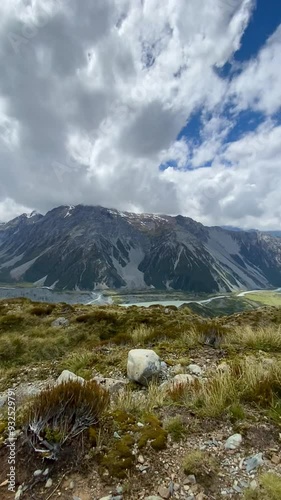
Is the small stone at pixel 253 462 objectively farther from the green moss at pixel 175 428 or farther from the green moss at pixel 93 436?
the green moss at pixel 93 436

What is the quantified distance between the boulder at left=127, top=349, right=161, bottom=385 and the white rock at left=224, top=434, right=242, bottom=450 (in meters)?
3.39

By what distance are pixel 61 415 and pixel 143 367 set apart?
3723 millimetres

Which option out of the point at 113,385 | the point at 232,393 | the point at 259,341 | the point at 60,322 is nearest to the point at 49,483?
the point at 113,385

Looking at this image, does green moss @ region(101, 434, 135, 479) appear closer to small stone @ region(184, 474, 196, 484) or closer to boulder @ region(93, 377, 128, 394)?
small stone @ region(184, 474, 196, 484)

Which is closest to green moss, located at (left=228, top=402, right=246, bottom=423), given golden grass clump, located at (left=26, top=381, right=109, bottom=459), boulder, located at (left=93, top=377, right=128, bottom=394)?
golden grass clump, located at (left=26, top=381, right=109, bottom=459)

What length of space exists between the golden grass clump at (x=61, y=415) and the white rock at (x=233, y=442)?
236 centimetres

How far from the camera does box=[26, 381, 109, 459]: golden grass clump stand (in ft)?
14.6

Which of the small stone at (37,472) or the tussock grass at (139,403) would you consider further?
the tussock grass at (139,403)

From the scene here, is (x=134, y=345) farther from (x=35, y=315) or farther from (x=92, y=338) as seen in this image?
(x=35, y=315)

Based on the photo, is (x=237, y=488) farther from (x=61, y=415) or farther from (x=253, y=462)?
(x=61, y=415)

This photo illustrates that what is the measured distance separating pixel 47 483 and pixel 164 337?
10.4 metres

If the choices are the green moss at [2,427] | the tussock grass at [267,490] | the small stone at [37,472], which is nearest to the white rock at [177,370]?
the tussock grass at [267,490]

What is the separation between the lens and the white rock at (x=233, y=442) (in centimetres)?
459

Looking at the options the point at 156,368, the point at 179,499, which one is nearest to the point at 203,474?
the point at 179,499
